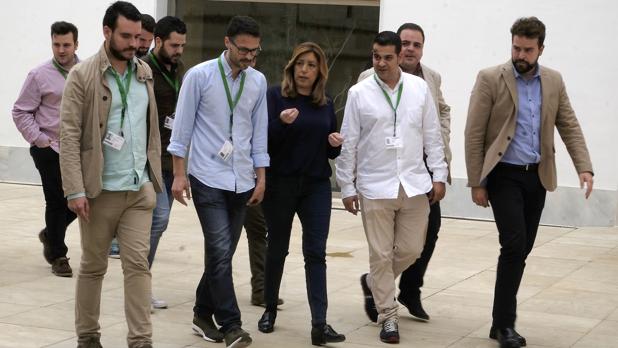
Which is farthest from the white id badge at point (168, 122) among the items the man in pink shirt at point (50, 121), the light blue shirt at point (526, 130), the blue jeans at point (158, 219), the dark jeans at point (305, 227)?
the light blue shirt at point (526, 130)

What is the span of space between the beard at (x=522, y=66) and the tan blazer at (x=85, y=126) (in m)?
2.49

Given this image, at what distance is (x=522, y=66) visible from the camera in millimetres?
7332

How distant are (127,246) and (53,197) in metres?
3.07

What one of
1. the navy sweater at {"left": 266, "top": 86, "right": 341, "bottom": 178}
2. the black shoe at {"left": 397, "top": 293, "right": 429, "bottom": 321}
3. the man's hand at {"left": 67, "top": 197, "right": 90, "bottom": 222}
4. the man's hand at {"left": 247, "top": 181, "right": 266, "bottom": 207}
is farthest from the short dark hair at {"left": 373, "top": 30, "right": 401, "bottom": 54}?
the man's hand at {"left": 67, "top": 197, "right": 90, "bottom": 222}

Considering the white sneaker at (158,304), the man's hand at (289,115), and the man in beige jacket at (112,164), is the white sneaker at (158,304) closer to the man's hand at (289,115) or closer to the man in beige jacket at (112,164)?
the man in beige jacket at (112,164)

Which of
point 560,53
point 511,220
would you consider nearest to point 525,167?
point 511,220

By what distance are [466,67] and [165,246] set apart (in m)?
4.65

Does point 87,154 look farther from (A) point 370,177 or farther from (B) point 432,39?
(B) point 432,39

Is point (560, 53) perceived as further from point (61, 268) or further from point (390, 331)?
point (390, 331)

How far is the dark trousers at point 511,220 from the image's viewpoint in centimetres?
731

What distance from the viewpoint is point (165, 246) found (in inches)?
438

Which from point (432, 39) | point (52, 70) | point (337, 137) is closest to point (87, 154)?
point (337, 137)

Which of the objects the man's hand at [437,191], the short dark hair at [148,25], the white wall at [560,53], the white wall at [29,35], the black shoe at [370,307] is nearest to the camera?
the man's hand at [437,191]

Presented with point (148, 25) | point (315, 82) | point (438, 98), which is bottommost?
point (438, 98)
